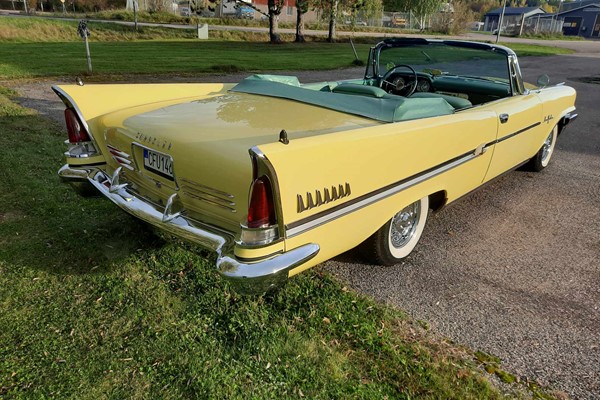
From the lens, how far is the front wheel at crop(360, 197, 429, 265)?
287cm

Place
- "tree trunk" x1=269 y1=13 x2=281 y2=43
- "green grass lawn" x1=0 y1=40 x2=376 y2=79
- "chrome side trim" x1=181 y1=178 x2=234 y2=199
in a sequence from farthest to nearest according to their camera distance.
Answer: "tree trunk" x1=269 y1=13 x2=281 y2=43 < "green grass lawn" x1=0 y1=40 x2=376 y2=79 < "chrome side trim" x1=181 y1=178 x2=234 y2=199

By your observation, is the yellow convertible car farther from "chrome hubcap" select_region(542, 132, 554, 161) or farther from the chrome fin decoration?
"chrome hubcap" select_region(542, 132, 554, 161)

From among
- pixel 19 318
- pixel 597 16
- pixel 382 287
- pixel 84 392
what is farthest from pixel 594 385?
pixel 597 16

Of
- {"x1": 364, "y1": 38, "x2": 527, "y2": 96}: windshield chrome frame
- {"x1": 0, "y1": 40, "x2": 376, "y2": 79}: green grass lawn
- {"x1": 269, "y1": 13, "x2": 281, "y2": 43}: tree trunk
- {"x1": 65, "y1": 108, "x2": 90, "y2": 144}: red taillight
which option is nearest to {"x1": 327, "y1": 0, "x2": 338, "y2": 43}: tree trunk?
{"x1": 269, "y1": 13, "x2": 281, "y2": 43}: tree trunk

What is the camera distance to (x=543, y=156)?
5.25 metres

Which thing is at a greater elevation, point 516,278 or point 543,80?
point 543,80

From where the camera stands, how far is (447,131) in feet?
9.44

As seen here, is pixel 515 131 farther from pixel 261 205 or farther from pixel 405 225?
pixel 261 205

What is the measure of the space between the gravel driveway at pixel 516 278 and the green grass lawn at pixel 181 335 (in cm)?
26

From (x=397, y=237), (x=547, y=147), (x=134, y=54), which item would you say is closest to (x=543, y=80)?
(x=547, y=147)

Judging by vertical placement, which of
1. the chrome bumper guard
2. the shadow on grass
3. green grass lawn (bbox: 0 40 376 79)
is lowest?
the shadow on grass

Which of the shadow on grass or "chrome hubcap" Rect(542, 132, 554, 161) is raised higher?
"chrome hubcap" Rect(542, 132, 554, 161)

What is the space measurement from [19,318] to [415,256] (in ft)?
8.30

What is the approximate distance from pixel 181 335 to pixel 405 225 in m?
1.68
